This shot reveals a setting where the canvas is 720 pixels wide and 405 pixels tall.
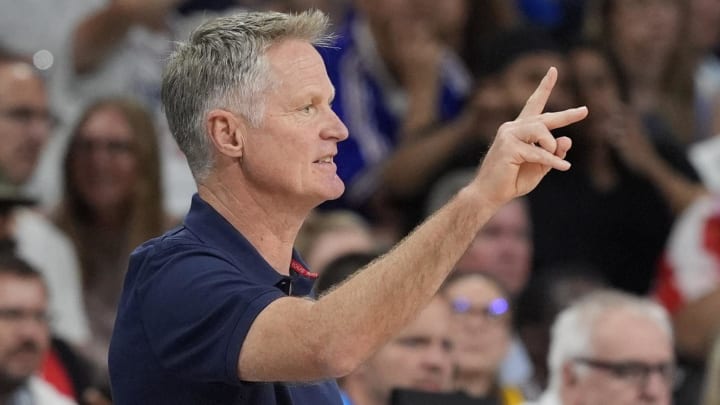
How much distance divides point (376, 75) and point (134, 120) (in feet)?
4.22

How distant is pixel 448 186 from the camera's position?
6355 mm

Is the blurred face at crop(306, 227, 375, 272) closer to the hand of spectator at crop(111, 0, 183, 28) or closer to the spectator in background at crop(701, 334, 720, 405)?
the hand of spectator at crop(111, 0, 183, 28)

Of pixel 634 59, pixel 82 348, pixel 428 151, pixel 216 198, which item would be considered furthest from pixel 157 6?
pixel 216 198

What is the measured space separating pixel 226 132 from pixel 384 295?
48 centimetres

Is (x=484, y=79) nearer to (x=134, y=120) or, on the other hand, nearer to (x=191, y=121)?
(x=134, y=120)

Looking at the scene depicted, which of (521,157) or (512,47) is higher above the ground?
(521,157)

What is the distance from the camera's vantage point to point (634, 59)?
7324 millimetres

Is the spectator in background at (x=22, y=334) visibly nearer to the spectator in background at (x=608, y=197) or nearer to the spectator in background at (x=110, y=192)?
the spectator in background at (x=110, y=192)

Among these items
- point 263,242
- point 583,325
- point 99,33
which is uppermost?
point 263,242

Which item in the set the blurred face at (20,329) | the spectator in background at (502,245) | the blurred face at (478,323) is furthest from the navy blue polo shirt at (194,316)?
the spectator in background at (502,245)

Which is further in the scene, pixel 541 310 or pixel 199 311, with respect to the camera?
pixel 541 310

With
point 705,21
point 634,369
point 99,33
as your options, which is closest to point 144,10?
point 99,33

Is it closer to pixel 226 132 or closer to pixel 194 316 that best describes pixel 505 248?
pixel 226 132

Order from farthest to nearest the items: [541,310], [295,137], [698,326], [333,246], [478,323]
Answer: [698,326], [541,310], [333,246], [478,323], [295,137]
